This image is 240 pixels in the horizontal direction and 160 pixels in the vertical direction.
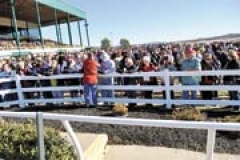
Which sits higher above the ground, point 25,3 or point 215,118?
point 25,3

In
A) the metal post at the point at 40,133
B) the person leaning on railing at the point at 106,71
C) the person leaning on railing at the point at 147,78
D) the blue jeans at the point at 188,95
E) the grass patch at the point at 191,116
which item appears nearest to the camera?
the metal post at the point at 40,133

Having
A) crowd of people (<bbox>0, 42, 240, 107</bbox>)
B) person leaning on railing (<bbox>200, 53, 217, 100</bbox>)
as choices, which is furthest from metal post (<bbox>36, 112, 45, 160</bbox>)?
person leaning on railing (<bbox>200, 53, 217, 100</bbox>)

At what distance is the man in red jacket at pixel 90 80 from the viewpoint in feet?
37.3

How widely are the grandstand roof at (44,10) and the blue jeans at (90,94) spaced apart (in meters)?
27.8

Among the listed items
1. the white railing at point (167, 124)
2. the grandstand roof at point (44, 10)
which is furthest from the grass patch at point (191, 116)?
the grandstand roof at point (44, 10)

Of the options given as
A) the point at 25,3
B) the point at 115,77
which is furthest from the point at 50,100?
the point at 25,3

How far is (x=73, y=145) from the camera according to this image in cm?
449

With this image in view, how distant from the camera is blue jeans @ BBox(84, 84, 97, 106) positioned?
11523 mm

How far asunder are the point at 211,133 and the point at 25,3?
127 ft

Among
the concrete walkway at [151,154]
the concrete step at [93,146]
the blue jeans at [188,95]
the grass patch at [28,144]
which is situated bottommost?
the concrete walkway at [151,154]

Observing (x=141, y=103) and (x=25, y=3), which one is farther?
(x=25, y=3)

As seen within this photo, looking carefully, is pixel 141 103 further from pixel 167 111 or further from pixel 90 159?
pixel 90 159

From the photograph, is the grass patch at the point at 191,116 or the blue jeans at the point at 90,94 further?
the blue jeans at the point at 90,94

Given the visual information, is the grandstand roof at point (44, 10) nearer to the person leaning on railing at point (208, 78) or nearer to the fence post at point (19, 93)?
the fence post at point (19, 93)
